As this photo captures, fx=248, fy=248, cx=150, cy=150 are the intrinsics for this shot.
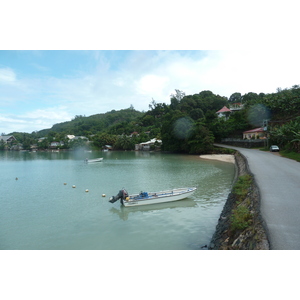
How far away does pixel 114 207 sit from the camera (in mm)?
16359

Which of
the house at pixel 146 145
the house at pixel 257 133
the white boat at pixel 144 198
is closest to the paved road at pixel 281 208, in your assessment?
the white boat at pixel 144 198

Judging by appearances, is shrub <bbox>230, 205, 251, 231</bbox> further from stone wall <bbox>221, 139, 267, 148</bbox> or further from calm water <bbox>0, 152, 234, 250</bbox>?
stone wall <bbox>221, 139, 267, 148</bbox>

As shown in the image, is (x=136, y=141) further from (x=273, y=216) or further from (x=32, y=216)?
(x=273, y=216)

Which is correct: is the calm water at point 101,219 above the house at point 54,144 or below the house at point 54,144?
below

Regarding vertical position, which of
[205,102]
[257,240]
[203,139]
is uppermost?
[205,102]

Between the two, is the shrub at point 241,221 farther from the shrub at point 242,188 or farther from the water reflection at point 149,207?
the water reflection at point 149,207

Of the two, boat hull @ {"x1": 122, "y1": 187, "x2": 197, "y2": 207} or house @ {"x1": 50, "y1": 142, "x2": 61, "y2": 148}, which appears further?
house @ {"x1": 50, "y1": 142, "x2": 61, "y2": 148}

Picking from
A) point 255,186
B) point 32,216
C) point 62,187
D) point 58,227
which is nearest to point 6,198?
point 62,187

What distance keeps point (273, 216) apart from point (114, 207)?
10.1 m

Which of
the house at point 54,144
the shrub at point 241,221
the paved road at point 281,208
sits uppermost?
the house at point 54,144

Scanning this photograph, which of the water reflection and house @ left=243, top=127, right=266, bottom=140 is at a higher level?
house @ left=243, top=127, right=266, bottom=140

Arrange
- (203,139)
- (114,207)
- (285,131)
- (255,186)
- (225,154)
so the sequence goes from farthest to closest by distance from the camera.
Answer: (203,139) < (225,154) < (285,131) < (114,207) < (255,186)

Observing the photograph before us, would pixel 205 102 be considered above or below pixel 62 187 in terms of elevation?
above

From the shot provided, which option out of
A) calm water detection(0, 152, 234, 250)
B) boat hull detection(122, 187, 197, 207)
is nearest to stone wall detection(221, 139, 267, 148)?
calm water detection(0, 152, 234, 250)
